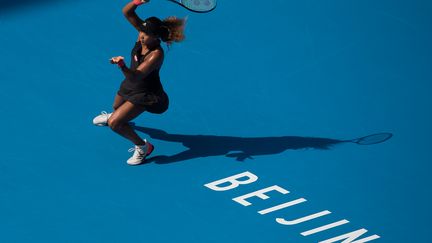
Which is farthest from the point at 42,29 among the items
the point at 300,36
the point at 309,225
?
the point at 309,225

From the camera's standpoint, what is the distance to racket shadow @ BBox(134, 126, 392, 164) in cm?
1104

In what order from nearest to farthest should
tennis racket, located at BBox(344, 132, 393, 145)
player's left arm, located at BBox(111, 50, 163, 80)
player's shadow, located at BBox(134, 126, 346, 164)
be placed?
player's left arm, located at BBox(111, 50, 163, 80)
player's shadow, located at BBox(134, 126, 346, 164)
tennis racket, located at BBox(344, 132, 393, 145)

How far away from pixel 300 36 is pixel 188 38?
1588mm

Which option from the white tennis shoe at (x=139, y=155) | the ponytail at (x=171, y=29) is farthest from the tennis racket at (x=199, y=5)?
the white tennis shoe at (x=139, y=155)

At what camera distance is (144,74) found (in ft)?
33.6

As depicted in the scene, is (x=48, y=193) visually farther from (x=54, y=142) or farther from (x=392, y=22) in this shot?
(x=392, y=22)

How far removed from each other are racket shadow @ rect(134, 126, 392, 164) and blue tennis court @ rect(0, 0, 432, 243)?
2 cm

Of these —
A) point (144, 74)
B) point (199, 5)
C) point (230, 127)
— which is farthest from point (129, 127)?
point (199, 5)

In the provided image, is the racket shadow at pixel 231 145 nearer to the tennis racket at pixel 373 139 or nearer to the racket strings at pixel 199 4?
the tennis racket at pixel 373 139

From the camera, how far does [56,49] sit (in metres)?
13.0

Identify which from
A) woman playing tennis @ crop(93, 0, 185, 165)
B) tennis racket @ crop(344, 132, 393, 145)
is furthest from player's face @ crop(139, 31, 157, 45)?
tennis racket @ crop(344, 132, 393, 145)

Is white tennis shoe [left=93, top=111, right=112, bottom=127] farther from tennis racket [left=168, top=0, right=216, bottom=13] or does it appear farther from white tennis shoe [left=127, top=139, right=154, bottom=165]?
tennis racket [left=168, top=0, right=216, bottom=13]

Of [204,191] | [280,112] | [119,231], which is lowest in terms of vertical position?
[119,231]

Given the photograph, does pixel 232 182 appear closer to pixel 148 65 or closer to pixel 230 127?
pixel 230 127
